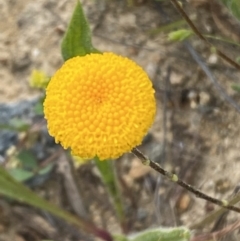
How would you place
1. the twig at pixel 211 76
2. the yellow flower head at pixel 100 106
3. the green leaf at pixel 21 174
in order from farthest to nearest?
the green leaf at pixel 21 174
the twig at pixel 211 76
the yellow flower head at pixel 100 106

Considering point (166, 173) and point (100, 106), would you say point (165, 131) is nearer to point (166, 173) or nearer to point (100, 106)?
point (166, 173)

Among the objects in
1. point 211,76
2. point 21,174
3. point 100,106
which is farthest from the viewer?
point 21,174

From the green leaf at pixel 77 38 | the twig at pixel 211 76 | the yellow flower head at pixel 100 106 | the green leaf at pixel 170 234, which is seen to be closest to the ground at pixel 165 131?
the twig at pixel 211 76

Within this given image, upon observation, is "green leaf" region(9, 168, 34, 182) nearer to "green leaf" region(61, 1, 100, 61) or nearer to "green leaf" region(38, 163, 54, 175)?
"green leaf" region(38, 163, 54, 175)

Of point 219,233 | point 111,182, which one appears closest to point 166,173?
point 219,233

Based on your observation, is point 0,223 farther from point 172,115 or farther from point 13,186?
point 172,115

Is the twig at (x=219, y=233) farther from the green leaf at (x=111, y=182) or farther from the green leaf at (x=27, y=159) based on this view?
the green leaf at (x=27, y=159)

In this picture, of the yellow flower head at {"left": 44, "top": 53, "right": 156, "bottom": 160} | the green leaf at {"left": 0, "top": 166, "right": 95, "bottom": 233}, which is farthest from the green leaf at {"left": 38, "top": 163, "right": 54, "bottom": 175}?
the yellow flower head at {"left": 44, "top": 53, "right": 156, "bottom": 160}
